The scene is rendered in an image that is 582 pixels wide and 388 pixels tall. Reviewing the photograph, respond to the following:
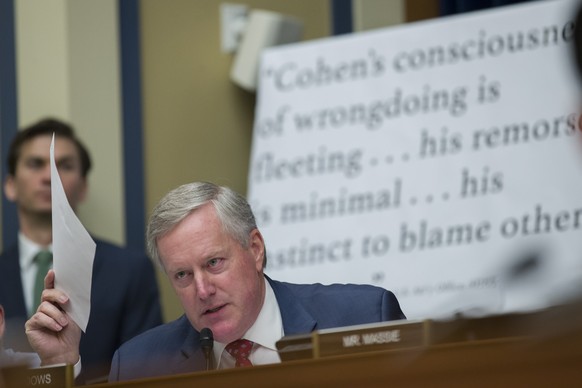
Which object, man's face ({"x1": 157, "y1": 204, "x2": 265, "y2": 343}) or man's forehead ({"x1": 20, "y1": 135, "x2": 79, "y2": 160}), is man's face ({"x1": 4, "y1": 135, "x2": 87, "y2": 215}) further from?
man's face ({"x1": 157, "y1": 204, "x2": 265, "y2": 343})

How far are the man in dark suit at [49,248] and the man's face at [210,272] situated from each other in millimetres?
1225

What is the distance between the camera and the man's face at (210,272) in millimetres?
2947

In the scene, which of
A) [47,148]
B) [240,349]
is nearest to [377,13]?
[47,148]

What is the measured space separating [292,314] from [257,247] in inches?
6.8

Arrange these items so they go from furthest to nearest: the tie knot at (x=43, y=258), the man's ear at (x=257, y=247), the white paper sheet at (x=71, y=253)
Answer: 1. the tie knot at (x=43, y=258)
2. the man's ear at (x=257, y=247)
3. the white paper sheet at (x=71, y=253)

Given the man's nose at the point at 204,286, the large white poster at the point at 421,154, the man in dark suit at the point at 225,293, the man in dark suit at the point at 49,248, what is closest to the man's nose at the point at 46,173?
the man in dark suit at the point at 49,248

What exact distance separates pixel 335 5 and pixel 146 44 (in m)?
1.08

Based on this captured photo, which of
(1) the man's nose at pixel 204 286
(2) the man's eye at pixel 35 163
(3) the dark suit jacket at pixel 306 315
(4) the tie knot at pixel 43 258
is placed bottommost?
(3) the dark suit jacket at pixel 306 315

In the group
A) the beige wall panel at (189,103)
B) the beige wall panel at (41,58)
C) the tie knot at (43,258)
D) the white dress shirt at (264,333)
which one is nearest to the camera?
the white dress shirt at (264,333)

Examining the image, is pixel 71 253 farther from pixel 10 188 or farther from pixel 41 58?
pixel 41 58

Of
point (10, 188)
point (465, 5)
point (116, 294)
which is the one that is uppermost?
point (465, 5)

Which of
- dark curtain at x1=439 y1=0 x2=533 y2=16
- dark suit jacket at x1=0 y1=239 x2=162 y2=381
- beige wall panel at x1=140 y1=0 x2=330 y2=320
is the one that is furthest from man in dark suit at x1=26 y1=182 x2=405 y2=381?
dark curtain at x1=439 y1=0 x2=533 y2=16

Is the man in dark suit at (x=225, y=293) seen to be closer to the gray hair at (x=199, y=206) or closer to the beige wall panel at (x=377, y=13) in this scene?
the gray hair at (x=199, y=206)

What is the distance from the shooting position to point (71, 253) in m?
2.64
